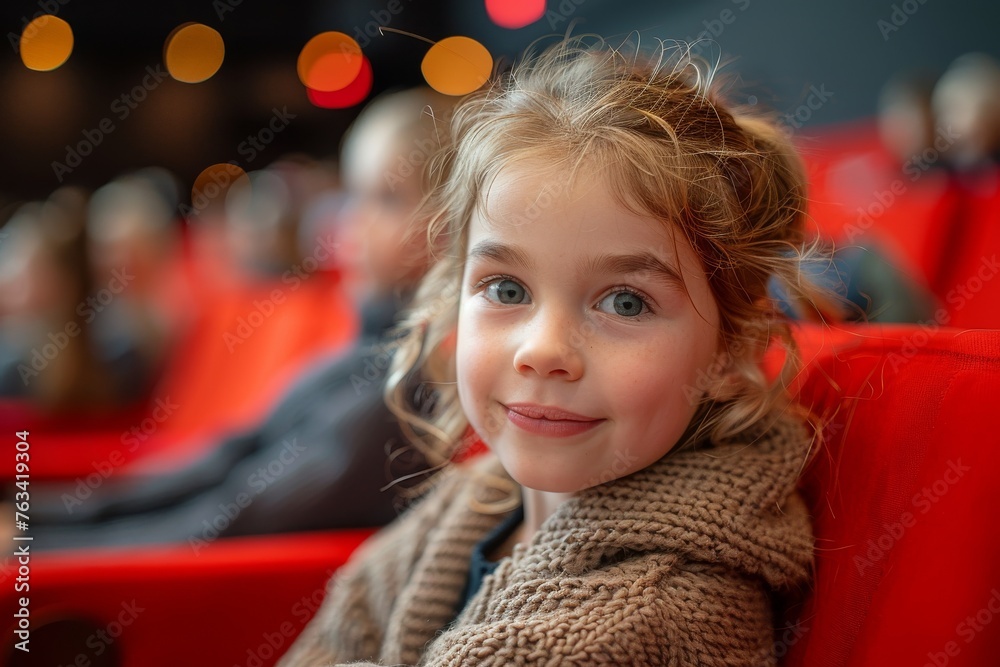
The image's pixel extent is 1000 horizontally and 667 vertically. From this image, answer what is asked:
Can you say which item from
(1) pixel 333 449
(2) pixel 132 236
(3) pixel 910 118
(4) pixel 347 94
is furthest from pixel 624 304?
(4) pixel 347 94

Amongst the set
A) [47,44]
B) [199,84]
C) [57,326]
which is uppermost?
[47,44]

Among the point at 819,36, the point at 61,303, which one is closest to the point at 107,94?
the point at 61,303

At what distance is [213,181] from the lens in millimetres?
5855

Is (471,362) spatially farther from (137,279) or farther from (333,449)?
(137,279)

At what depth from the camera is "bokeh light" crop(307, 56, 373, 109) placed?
6.17 metres

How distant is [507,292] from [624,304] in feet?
0.35

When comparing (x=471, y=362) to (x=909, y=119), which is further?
(x=909, y=119)

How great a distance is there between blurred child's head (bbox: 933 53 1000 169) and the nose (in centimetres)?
162

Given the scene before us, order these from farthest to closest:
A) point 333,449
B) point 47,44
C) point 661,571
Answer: point 47,44 < point 333,449 < point 661,571

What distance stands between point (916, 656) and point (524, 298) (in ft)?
1.38

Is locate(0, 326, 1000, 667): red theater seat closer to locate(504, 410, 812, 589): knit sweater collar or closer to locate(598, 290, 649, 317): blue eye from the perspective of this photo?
locate(504, 410, 812, 589): knit sweater collar

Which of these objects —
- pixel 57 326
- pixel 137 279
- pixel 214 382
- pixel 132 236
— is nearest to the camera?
pixel 57 326

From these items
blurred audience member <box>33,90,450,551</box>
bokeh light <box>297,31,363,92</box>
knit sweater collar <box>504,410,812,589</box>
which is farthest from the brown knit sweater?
bokeh light <box>297,31,363,92</box>

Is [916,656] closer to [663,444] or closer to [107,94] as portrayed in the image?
[663,444]
